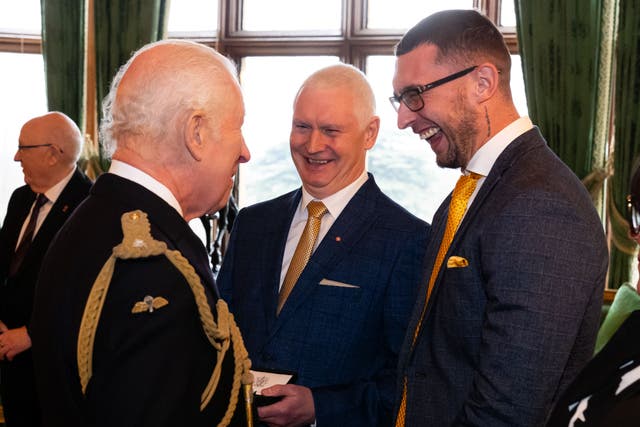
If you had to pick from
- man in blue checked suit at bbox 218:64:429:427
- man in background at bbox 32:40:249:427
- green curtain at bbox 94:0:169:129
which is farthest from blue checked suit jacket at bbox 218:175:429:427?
green curtain at bbox 94:0:169:129

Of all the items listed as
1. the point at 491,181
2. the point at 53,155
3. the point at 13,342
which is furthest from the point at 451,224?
the point at 53,155

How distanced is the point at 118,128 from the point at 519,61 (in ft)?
13.5

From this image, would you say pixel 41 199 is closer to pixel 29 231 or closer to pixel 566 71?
pixel 29 231

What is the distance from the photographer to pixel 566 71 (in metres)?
4.69

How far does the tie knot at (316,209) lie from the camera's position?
251cm

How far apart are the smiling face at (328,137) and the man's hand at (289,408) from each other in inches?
26.9

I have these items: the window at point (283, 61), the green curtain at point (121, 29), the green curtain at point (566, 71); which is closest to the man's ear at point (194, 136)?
the green curtain at point (566, 71)

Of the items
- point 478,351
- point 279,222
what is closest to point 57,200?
point 279,222

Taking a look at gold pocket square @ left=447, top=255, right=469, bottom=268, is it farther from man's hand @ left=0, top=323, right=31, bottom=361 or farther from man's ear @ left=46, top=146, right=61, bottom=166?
man's ear @ left=46, top=146, right=61, bottom=166

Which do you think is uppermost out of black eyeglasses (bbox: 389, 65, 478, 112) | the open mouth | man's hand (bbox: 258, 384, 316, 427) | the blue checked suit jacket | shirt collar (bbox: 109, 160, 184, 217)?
black eyeglasses (bbox: 389, 65, 478, 112)

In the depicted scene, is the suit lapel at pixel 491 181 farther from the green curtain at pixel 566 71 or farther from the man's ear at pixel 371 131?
the green curtain at pixel 566 71

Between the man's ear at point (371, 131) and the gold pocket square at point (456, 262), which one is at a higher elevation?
the man's ear at point (371, 131)

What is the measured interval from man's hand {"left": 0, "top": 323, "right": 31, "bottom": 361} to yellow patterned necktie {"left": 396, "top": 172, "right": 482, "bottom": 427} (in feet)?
7.93

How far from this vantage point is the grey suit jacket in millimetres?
1638
